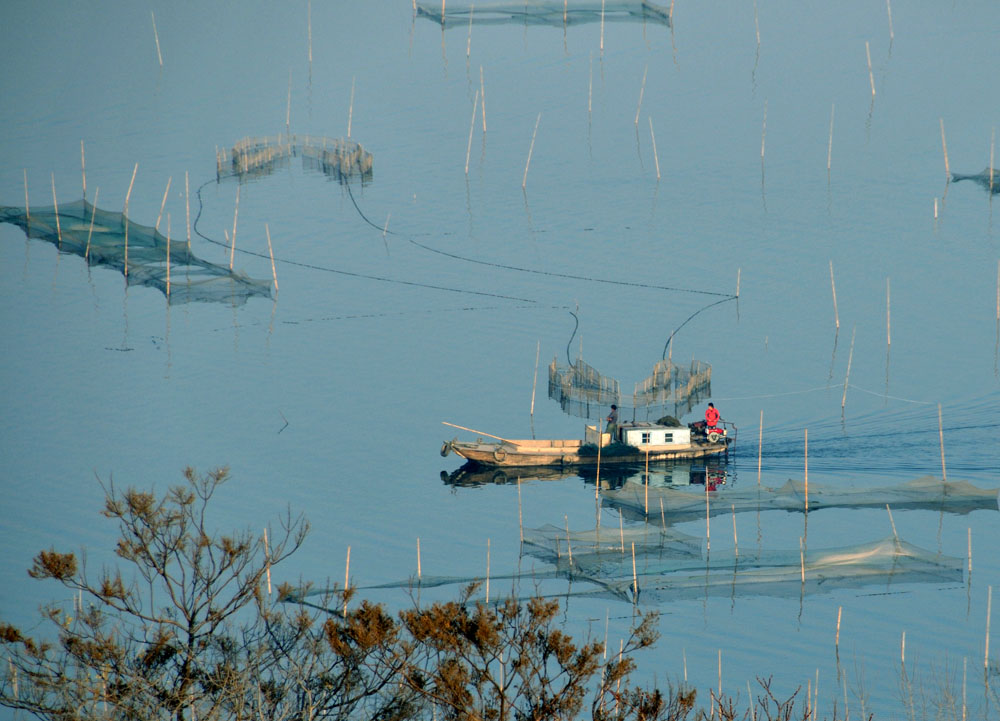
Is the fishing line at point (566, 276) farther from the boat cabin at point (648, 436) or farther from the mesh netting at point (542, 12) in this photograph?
the mesh netting at point (542, 12)

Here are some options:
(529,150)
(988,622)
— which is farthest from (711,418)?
(529,150)

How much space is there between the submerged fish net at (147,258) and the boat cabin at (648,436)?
1117 centimetres

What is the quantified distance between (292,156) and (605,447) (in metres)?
22.7

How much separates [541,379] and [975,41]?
110 ft

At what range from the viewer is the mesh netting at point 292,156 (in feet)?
178

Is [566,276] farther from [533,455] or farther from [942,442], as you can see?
[942,442]

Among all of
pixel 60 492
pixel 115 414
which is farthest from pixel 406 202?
pixel 60 492

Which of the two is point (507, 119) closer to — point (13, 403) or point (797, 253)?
point (797, 253)

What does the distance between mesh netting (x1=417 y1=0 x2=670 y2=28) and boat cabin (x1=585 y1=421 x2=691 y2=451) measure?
27705 mm

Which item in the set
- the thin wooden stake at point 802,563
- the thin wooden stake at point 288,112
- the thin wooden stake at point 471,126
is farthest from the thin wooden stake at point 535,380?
the thin wooden stake at point 288,112

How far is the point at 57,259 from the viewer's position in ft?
160

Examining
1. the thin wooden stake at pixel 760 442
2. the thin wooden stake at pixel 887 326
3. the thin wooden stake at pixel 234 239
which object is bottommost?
the thin wooden stake at pixel 760 442

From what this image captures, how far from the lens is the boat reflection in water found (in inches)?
1419

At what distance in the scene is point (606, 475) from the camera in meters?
36.5
